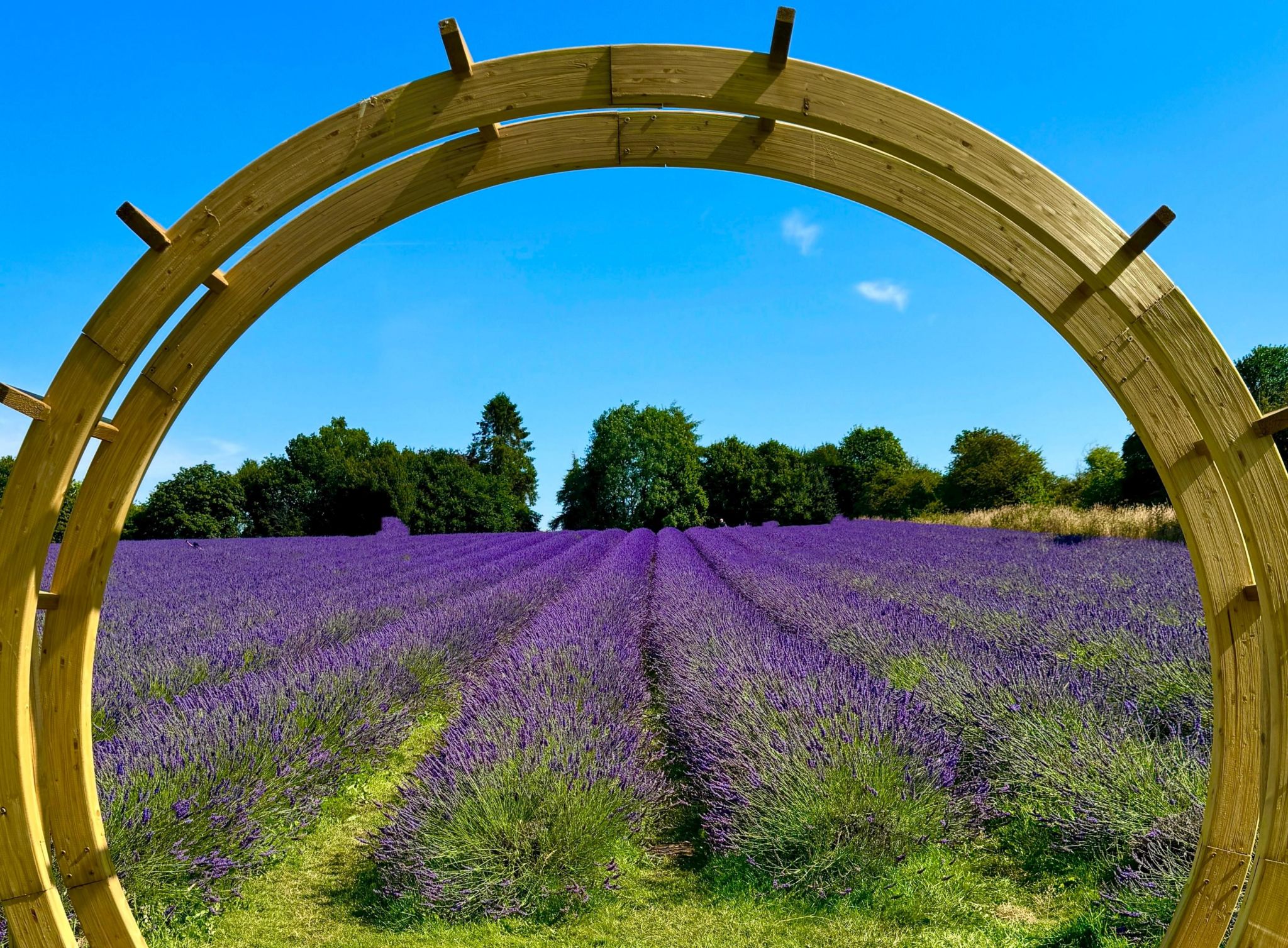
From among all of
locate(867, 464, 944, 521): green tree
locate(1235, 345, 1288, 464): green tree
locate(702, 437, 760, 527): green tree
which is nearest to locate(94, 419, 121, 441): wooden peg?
locate(1235, 345, 1288, 464): green tree

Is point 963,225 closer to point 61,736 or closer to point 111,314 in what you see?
point 111,314

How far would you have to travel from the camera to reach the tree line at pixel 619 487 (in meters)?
30.7

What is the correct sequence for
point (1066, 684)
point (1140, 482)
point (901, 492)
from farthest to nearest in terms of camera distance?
point (901, 492) < point (1140, 482) < point (1066, 684)

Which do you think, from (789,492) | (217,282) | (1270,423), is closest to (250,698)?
(217,282)

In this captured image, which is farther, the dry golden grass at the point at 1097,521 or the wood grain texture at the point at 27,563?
the dry golden grass at the point at 1097,521

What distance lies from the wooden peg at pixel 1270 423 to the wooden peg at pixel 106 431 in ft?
8.66

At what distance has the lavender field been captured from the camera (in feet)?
7.36

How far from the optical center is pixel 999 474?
3173 cm

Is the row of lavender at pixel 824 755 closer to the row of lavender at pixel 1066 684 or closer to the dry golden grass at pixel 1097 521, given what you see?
the row of lavender at pixel 1066 684

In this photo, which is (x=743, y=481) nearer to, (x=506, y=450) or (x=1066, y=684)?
(x=506, y=450)

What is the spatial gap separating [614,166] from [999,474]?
34607 mm

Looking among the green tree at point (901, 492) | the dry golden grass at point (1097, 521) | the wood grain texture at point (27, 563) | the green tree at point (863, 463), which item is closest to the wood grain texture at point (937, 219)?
the wood grain texture at point (27, 563)

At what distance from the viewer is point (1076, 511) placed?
58.9 ft

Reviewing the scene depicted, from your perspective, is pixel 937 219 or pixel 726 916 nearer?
pixel 937 219
